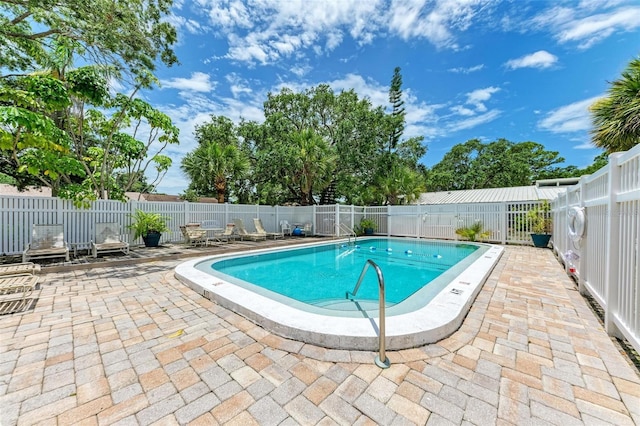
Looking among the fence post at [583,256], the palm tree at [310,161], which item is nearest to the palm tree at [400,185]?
the palm tree at [310,161]

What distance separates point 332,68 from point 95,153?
1401 cm

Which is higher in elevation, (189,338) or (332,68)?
(332,68)

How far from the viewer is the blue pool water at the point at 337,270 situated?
198 inches

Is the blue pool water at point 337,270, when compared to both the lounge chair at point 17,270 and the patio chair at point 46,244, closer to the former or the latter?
the lounge chair at point 17,270

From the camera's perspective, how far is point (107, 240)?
7.81m

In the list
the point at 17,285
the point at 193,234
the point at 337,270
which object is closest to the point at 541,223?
the point at 337,270

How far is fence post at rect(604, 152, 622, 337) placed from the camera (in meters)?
2.64

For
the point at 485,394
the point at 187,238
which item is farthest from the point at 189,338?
the point at 187,238

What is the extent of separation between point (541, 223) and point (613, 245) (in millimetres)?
9599

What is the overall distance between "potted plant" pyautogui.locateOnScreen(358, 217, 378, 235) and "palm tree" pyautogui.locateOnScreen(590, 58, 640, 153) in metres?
9.97

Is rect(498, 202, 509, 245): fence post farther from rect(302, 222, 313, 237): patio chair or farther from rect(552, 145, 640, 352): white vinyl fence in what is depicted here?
rect(302, 222, 313, 237): patio chair

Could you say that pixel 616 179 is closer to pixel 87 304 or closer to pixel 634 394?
pixel 634 394

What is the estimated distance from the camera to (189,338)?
275 cm

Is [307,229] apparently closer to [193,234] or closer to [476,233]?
[193,234]
